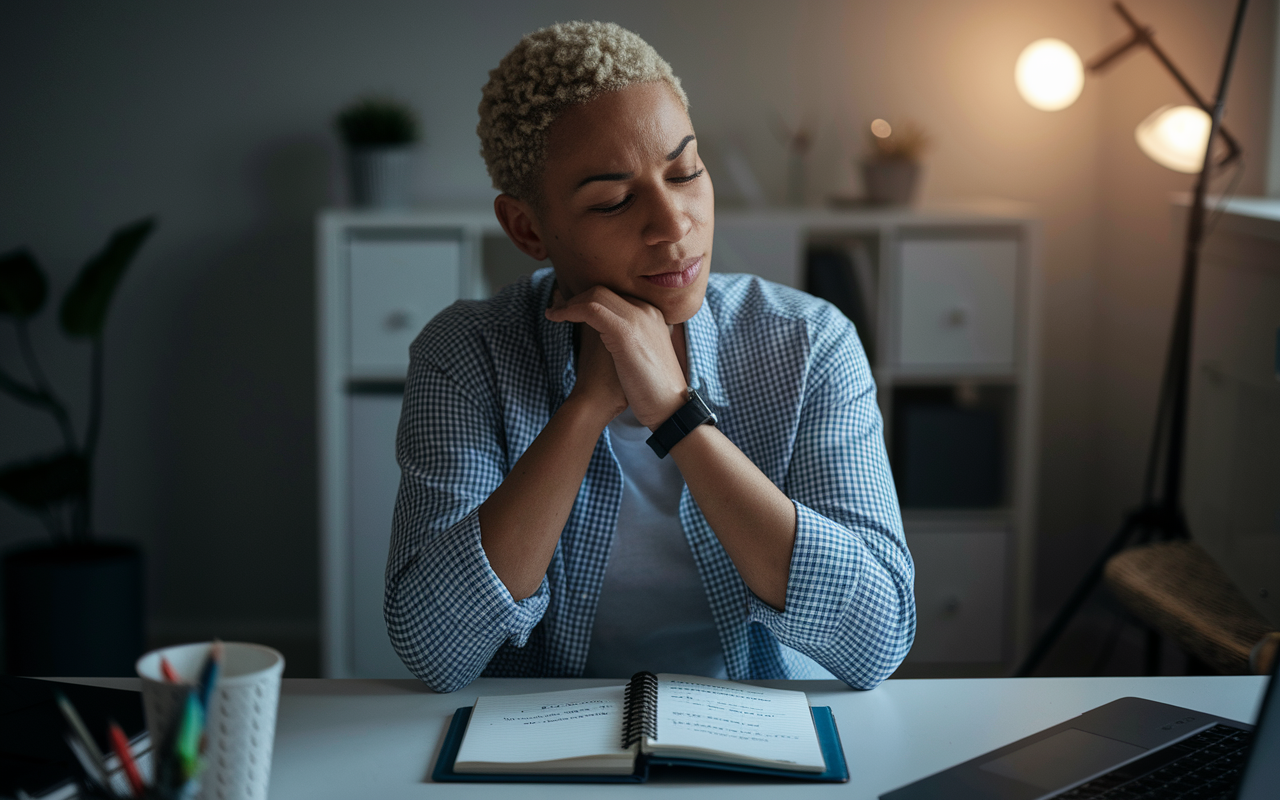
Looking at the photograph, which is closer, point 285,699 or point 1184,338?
point 285,699

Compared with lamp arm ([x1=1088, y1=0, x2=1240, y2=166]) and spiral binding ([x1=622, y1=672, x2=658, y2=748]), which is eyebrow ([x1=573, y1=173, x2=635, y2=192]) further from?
lamp arm ([x1=1088, y1=0, x2=1240, y2=166])

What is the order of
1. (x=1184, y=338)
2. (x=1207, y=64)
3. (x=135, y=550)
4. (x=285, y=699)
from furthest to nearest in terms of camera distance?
(x=135, y=550) → (x=1207, y=64) → (x=1184, y=338) → (x=285, y=699)

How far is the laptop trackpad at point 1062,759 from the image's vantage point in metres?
0.79

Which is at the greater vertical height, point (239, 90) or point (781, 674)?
point (239, 90)

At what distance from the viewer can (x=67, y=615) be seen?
2.39 m

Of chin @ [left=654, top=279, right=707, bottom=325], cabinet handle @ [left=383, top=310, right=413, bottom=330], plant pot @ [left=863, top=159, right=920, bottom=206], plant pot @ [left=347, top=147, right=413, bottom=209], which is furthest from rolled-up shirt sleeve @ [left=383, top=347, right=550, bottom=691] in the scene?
plant pot @ [left=863, top=159, right=920, bottom=206]

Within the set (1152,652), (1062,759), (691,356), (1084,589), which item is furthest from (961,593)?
(1062,759)

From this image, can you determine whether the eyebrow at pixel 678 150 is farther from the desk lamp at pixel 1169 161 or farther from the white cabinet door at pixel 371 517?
the white cabinet door at pixel 371 517

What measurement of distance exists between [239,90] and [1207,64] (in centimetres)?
229

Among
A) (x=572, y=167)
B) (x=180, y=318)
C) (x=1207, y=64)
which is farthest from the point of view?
Result: (x=180, y=318)

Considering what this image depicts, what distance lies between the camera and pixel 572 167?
1.08 metres

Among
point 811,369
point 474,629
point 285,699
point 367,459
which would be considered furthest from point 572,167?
point 367,459

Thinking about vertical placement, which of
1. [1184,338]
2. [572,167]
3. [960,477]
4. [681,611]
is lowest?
[960,477]

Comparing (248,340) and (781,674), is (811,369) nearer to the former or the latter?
(781,674)
